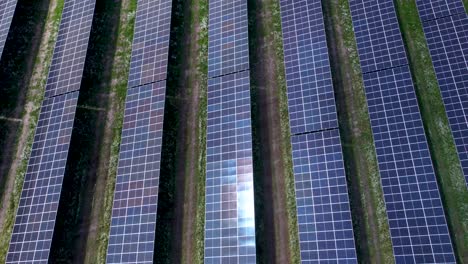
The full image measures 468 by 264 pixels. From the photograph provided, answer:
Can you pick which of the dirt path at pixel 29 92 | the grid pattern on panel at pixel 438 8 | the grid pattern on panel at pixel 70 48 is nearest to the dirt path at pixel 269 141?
the grid pattern on panel at pixel 438 8

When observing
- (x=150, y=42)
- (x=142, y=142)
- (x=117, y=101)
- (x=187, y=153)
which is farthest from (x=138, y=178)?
(x=150, y=42)

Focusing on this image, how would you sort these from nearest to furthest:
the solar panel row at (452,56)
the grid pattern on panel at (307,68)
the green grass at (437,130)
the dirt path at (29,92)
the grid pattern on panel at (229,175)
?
the green grass at (437,130), the grid pattern on panel at (229,175), the solar panel row at (452,56), the grid pattern on panel at (307,68), the dirt path at (29,92)

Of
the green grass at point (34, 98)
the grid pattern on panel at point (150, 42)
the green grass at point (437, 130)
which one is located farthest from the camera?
the grid pattern on panel at point (150, 42)

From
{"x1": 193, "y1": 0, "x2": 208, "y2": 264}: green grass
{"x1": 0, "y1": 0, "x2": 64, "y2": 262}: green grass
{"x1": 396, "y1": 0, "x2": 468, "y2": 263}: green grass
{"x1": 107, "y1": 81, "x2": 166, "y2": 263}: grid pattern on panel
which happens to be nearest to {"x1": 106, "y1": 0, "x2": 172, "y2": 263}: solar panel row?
{"x1": 107, "y1": 81, "x2": 166, "y2": 263}: grid pattern on panel

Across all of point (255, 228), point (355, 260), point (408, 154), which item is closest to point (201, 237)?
point (255, 228)

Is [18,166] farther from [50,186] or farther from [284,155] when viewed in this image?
[284,155]

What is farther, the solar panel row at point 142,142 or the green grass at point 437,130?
the solar panel row at point 142,142

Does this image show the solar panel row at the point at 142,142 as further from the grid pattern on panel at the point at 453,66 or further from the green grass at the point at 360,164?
the grid pattern on panel at the point at 453,66

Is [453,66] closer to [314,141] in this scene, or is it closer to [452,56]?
[452,56]
